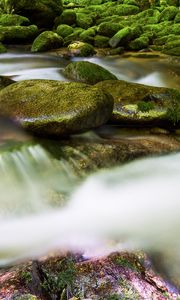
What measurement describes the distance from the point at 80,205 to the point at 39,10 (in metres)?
16.5

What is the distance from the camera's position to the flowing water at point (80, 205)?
187 inches

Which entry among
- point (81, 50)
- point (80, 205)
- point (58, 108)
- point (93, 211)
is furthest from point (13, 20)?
point (93, 211)

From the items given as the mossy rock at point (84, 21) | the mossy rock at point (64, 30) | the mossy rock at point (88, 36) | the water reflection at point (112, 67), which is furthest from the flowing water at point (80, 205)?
the mossy rock at point (84, 21)

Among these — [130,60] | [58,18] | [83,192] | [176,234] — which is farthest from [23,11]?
[176,234]

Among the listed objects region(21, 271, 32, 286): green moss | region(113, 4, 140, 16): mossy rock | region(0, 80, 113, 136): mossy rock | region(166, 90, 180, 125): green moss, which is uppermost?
region(0, 80, 113, 136): mossy rock

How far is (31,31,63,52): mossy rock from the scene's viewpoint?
15.8 meters

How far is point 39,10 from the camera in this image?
1991 cm

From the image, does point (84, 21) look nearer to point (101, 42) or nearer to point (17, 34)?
point (101, 42)

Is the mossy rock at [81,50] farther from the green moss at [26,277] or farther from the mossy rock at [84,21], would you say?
the green moss at [26,277]

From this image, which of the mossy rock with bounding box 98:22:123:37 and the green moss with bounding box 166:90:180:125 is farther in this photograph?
the mossy rock with bounding box 98:22:123:37

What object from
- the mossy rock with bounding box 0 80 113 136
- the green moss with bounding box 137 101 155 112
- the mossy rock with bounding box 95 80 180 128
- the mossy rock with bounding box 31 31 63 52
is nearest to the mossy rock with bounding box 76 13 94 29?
the mossy rock with bounding box 31 31 63 52

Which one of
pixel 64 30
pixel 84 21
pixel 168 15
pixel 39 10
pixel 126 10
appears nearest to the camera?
pixel 64 30

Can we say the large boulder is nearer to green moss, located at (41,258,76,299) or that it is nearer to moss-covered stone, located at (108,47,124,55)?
moss-covered stone, located at (108,47,124,55)

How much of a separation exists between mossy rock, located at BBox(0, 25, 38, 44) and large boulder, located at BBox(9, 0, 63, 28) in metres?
2.07
